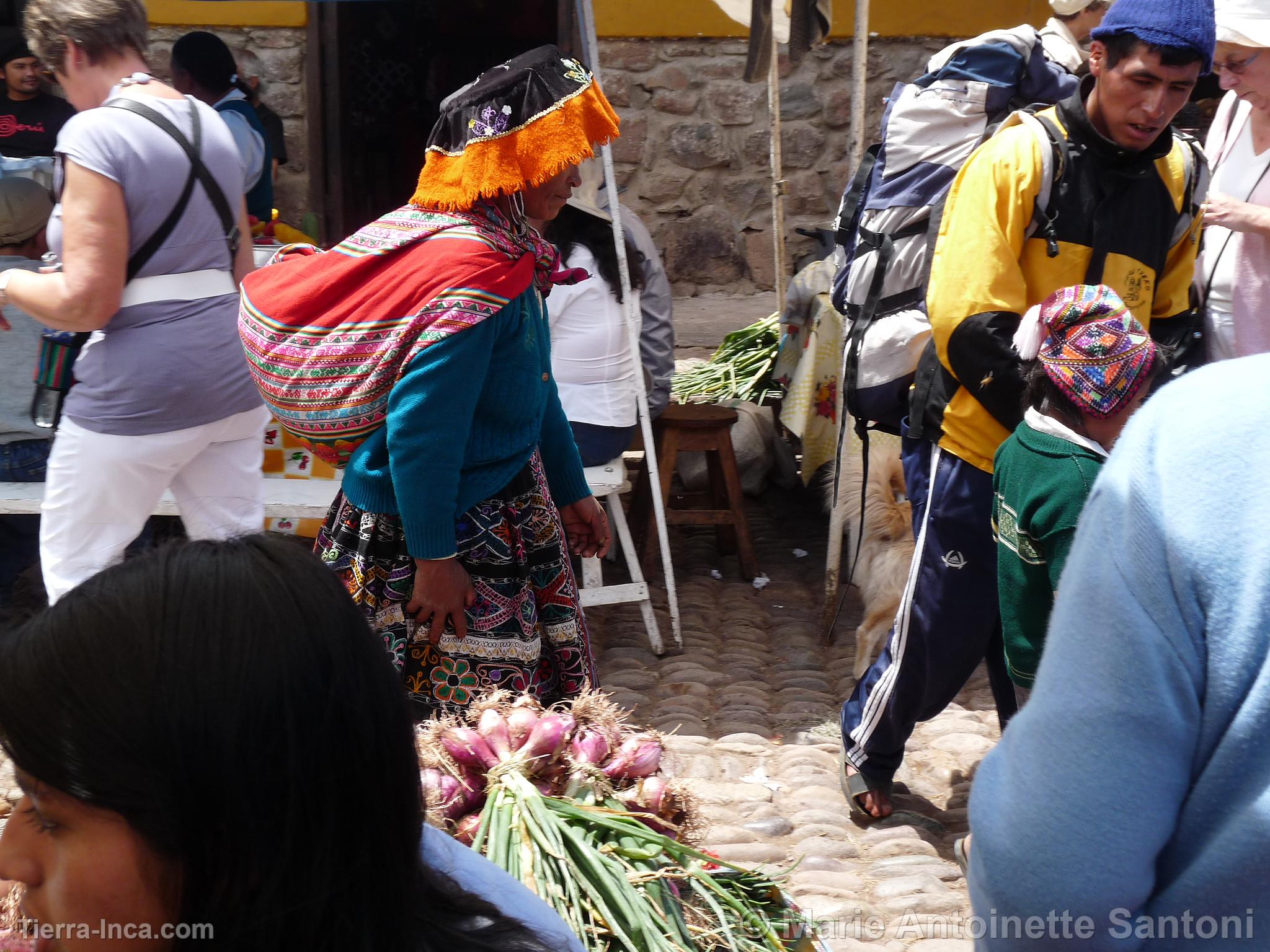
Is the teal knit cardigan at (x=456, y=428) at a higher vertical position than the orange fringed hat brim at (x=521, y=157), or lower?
lower

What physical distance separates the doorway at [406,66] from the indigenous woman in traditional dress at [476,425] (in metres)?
7.19

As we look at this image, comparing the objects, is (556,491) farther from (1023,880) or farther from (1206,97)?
(1206,97)

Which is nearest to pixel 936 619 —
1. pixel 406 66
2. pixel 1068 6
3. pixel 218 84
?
pixel 1068 6

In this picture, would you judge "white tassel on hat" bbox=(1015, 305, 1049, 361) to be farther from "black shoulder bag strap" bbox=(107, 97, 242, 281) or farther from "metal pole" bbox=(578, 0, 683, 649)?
"black shoulder bag strap" bbox=(107, 97, 242, 281)

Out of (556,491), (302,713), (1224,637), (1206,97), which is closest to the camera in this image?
(1224,637)

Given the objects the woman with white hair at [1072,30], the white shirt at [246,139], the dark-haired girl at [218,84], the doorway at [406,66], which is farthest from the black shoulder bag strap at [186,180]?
the doorway at [406,66]

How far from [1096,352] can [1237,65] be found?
127 centimetres

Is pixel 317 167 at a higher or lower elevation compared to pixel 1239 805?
lower

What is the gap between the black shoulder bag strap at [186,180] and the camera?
2883 mm

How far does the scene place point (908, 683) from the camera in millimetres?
3217

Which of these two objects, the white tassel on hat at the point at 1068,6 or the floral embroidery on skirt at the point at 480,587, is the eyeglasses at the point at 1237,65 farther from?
the floral embroidery on skirt at the point at 480,587

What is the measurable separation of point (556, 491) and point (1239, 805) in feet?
6.97

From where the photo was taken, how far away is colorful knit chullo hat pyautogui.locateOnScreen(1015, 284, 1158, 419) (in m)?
2.46

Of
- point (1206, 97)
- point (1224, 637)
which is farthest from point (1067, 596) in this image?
point (1206, 97)
